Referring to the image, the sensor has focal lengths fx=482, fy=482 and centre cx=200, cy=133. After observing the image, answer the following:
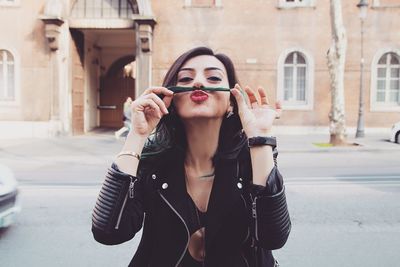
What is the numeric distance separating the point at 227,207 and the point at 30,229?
4.29 m

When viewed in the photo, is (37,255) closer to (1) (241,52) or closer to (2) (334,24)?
(2) (334,24)

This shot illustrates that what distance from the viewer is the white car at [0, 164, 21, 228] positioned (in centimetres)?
524

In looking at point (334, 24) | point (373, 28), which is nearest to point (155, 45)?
point (334, 24)

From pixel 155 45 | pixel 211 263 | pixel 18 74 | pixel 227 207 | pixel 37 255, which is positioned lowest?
pixel 37 255

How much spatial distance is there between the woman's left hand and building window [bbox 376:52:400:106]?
63.0 feet

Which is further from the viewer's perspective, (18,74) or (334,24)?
(18,74)

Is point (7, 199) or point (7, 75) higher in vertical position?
point (7, 75)

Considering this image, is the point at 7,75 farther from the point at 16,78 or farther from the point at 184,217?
the point at 184,217

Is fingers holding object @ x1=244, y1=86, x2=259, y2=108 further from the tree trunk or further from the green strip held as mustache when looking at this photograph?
the tree trunk

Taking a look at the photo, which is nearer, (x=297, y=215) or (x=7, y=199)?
(x=7, y=199)

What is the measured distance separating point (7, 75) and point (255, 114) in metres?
19.5

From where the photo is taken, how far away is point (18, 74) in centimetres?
1942

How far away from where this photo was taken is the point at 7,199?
5301 mm

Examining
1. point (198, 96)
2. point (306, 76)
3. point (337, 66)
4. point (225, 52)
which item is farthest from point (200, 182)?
point (306, 76)
